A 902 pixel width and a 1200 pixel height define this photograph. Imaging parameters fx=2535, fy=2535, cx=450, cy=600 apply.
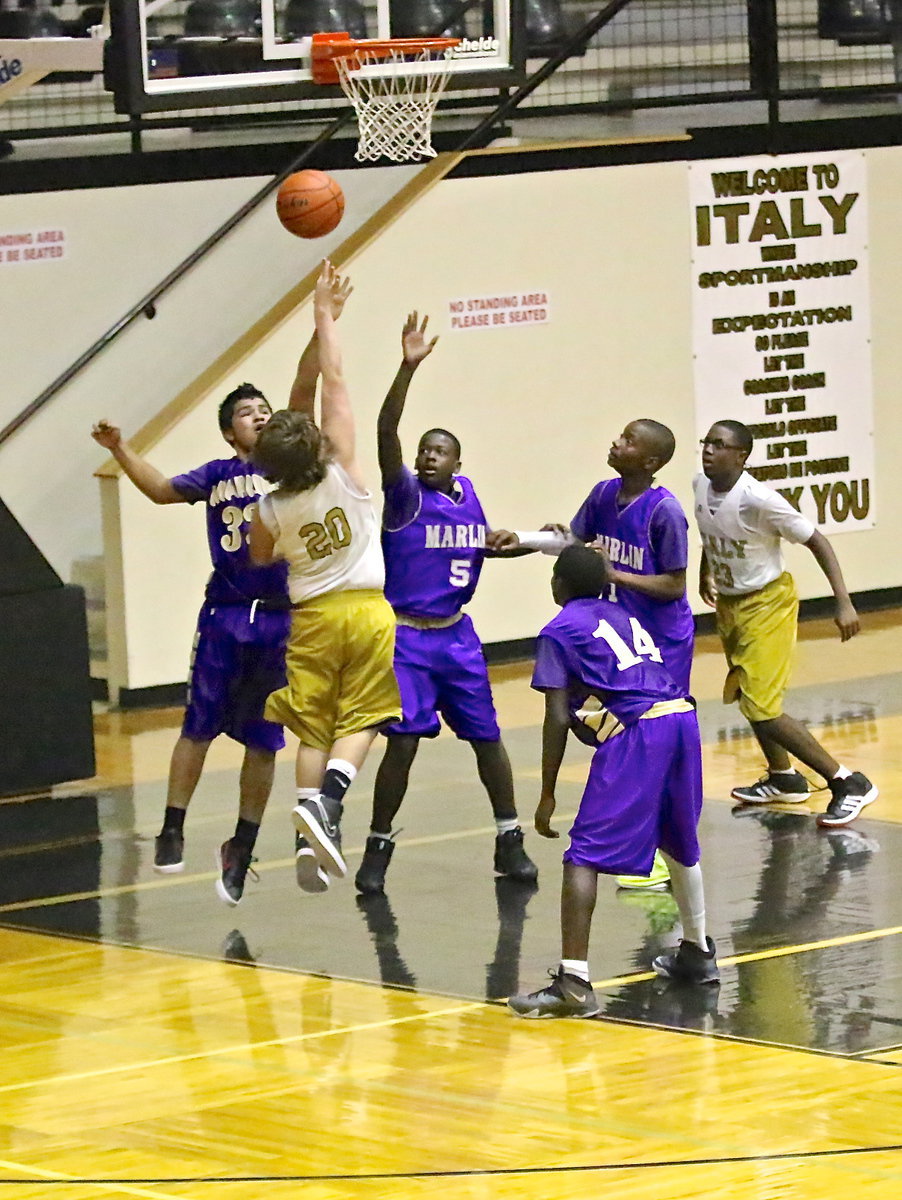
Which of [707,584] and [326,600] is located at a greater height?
[326,600]

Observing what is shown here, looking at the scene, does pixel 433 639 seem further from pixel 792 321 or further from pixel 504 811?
pixel 792 321

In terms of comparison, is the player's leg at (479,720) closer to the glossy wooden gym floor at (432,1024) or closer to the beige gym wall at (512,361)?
the glossy wooden gym floor at (432,1024)

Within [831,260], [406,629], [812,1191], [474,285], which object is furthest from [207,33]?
[812,1191]

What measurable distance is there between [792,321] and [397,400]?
778 centimetres

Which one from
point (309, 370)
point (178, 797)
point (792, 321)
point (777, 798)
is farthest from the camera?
point (792, 321)

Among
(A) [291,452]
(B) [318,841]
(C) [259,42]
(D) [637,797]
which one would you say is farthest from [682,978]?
(C) [259,42]

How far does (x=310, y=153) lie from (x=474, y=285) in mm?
1285

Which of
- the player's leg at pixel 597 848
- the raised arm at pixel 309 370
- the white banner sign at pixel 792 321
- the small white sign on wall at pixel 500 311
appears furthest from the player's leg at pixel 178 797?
the white banner sign at pixel 792 321

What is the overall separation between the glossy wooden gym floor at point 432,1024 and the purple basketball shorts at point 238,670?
67 cm

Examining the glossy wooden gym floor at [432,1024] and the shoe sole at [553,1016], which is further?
the shoe sole at [553,1016]

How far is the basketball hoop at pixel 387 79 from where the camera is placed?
44.7ft

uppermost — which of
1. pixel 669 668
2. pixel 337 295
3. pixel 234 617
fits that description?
pixel 337 295

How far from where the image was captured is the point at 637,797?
313 inches

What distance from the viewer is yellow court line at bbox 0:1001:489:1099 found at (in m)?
7.36
